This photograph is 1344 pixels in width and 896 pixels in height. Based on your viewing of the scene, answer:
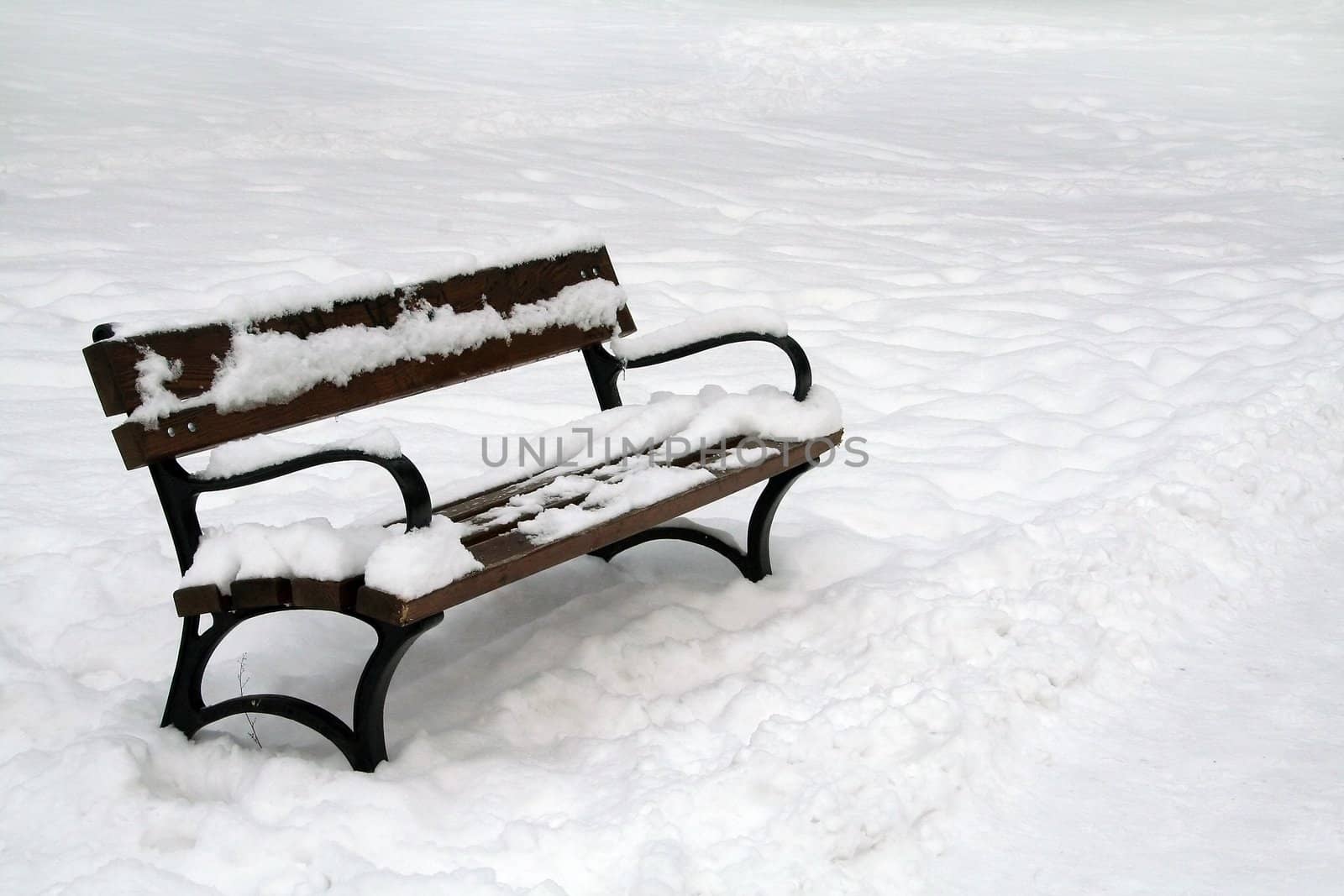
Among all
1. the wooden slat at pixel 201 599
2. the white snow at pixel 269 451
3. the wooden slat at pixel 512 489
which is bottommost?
the wooden slat at pixel 512 489

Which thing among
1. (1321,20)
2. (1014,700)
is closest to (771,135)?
(1014,700)

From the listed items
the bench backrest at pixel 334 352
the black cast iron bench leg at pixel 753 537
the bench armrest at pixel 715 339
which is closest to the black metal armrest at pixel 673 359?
the bench armrest at pixel 715 339

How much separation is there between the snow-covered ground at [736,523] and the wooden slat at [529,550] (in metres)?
0.40

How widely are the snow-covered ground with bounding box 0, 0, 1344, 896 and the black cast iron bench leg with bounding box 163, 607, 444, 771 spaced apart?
0.08m

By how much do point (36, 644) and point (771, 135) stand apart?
9094 mm

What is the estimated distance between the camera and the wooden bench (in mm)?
2424

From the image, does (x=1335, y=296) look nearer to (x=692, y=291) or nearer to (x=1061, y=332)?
(x=1061, y=332)

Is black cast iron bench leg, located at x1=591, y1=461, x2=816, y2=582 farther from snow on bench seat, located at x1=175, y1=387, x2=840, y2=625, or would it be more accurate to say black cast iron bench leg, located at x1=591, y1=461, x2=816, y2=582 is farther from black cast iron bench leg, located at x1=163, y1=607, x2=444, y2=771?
black cast iron bench leg, located at x1=163, y1=607, x2=444, y2=771

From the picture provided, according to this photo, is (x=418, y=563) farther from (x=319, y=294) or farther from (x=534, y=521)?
(x=319, y=294)

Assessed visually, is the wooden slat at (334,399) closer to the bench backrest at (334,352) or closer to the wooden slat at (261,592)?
the bench backrest at (334,352)

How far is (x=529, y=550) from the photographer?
2.57m

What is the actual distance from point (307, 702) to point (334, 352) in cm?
75

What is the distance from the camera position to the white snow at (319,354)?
8.04ft

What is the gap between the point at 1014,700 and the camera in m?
2.97
